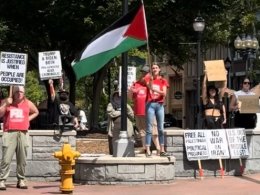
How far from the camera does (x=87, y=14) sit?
84.2 ft

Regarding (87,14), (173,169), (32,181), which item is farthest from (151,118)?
(87,14)

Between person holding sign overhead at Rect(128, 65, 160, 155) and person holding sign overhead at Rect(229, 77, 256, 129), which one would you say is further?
person holding sign overhead at Rect(229, 77, 256, 129)

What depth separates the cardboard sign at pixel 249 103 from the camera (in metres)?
14.0

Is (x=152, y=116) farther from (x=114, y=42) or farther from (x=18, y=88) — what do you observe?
(x=18, y=88)

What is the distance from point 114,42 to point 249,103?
3.50 m

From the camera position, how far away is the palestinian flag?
40.0 feet

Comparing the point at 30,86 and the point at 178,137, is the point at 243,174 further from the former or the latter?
the point at 30,86

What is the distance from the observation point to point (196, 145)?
13.6m

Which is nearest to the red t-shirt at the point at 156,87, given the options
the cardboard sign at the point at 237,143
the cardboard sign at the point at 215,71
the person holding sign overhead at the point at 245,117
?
the cardboard sign at the point at 215,71

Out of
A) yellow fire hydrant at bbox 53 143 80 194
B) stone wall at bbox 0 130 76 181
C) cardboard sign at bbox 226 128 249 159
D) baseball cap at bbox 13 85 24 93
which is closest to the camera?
yellow fire hydrant at bbox 53 143 80 194

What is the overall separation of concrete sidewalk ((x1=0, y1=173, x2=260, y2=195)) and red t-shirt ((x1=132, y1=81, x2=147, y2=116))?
1.63 metres

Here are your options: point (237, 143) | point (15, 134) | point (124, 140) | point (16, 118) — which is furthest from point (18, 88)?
point (237, 143)

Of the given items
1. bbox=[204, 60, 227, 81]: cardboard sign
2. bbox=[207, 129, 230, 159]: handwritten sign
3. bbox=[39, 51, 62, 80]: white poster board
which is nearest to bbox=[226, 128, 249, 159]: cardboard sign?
Answer: bbox=[207, 129, 230, 159]: handwritten sign

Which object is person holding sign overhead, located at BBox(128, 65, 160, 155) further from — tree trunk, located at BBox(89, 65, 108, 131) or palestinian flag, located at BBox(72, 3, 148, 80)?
tree trunk, located at BBox(89, 65, 108, 131)
